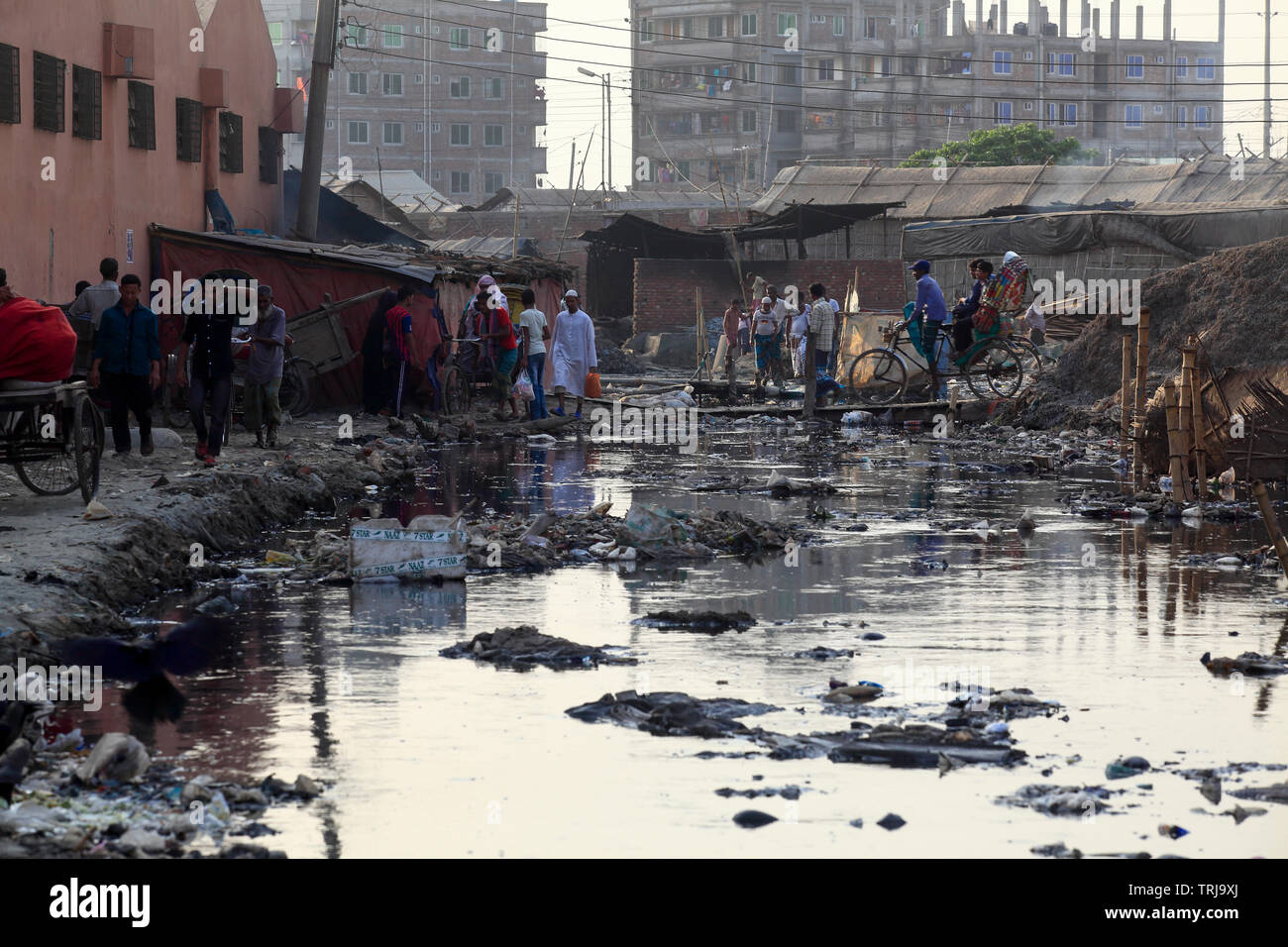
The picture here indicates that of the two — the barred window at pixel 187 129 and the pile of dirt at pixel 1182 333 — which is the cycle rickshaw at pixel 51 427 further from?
the pile of dirt at pixel 1182 333

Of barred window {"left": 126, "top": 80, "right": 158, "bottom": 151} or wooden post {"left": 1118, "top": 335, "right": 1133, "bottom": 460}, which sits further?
barred window {"left": 126, "top": 80, "right": 158, "bottom": 151}

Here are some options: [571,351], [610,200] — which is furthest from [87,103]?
[610,200]

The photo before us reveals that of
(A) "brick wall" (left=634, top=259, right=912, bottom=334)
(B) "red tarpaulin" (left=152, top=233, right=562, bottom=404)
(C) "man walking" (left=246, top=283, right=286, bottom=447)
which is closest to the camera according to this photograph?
(C) "man walking" (left=246, top=283, right=286, bottom=447)

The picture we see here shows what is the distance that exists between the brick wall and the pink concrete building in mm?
15711

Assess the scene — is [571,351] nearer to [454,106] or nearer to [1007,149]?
[1007,149]

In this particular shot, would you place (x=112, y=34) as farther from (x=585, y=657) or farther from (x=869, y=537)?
(x=585, y=657)

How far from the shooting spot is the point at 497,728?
6570 millimetres

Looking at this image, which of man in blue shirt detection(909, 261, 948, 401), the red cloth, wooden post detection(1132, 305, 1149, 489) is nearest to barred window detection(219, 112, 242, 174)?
man in blue shirt detection(909, 261, 948, 401)

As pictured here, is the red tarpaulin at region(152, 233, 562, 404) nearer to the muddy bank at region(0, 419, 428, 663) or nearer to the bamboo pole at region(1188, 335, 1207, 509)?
the muddy bank at region(0, 419, 428, 663)

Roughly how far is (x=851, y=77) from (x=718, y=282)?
179ft

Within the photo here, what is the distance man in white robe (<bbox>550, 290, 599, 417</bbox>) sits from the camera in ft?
75.0

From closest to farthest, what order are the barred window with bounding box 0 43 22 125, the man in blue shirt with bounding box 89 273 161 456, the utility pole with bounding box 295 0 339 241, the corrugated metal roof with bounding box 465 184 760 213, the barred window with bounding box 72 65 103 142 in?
the man in blue shirt with bounding box 89 273 161 456
the barred window with bounding box 0 43 22 125
the barred window with bounding box 72 65 103 142
the utility pole with bounding box 295 0 339 241
the corrugated metal roof with bounding box 465 184 760 213

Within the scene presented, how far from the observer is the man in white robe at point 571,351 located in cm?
2286

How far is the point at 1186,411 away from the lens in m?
13.7
